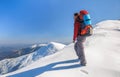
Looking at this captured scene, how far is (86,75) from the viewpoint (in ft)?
45.0

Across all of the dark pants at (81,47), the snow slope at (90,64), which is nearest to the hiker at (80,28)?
the dark pants at (81,47)

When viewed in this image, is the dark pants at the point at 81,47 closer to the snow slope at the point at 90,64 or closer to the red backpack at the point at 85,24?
the red backpack at the point at 85,24

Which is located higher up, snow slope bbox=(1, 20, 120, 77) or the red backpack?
the red backpack

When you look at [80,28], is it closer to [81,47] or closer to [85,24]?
[85,24]

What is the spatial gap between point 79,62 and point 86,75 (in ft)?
7.17

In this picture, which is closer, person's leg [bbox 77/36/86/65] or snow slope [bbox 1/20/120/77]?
snow slope [bbox 1/20/120/77]

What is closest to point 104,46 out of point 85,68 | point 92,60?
point 92,60

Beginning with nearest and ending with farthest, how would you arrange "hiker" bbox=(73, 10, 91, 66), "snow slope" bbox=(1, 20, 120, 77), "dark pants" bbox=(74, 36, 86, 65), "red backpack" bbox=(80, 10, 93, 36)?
"snow slope" bbox=(1, 20, 120, 77), "red backpack" bbox=(80, 10, 93, 36), "hiker" bbox=(73, 10, 91, 66), "dark pants" bbox=(74, 36, 86, 65)

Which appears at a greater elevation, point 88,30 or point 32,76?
point 88,30

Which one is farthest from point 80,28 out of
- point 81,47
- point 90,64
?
point 90,64

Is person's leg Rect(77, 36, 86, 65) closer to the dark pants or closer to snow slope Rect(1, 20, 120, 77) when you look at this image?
the dark pants

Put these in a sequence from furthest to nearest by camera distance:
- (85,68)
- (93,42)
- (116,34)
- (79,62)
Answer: (116,34)
(93,42)
(79,62)
(85,68)

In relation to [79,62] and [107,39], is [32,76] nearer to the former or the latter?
[79,62]

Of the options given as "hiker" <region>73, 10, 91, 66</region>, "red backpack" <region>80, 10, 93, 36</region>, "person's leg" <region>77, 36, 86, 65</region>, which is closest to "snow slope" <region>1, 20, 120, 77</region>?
"person's leg" <region>77, 36, 86, 65</region>
